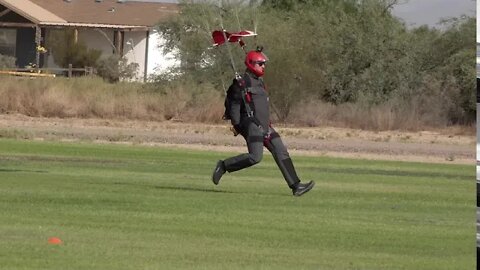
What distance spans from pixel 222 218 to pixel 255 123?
10.4ft

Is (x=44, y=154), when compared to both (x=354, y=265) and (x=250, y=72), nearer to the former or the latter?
(x=250, y=72)

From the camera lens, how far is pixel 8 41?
7925 centimetres

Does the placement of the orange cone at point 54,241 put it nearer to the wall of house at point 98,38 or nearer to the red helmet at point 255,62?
the red helmet at point 255,62

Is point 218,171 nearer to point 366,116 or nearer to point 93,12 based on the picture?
point 366,116

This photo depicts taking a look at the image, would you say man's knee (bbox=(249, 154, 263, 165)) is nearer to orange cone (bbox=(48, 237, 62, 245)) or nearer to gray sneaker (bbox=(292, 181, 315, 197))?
gray sneaker (bbox=(292, 181, 315, 197))

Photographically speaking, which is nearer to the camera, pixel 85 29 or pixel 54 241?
pixel 54 241

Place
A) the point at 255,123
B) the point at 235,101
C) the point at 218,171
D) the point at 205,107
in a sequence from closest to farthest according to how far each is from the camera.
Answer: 1. the point at 235,101
2. the point at 255,123
3. the point at 218,171
4. the point at 205,107

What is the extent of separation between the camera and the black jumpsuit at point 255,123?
Result: 703 inches

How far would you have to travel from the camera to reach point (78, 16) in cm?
8006

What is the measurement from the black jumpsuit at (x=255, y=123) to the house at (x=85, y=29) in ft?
186

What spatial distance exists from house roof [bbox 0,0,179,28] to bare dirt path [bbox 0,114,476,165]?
116ft

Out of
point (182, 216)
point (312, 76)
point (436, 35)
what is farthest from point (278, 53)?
point (182, 216)

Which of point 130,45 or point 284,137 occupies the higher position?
point 130,45

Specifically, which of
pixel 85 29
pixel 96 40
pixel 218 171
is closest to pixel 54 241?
pixel 218 171
